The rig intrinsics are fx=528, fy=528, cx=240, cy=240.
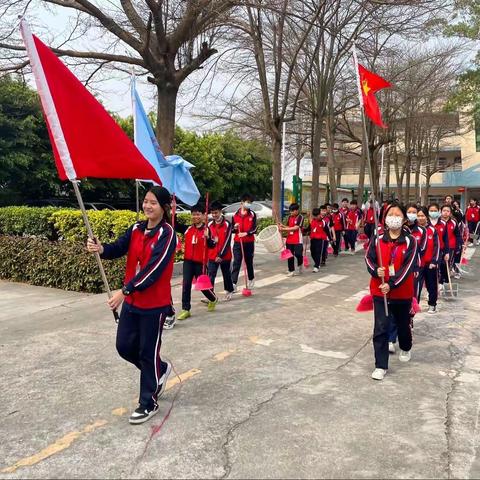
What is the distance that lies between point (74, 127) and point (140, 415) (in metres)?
2.28

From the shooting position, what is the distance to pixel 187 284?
7.48m

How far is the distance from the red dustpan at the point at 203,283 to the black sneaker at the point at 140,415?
3.42m

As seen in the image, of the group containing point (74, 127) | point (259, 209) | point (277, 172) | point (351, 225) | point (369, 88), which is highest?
point (369, 88)

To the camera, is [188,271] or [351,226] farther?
[351,226]

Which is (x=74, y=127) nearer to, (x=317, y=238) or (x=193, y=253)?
(x=193, y=253)

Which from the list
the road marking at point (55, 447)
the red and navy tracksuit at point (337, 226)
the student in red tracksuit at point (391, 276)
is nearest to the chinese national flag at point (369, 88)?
the student in red tracksuit at point (391, 276)

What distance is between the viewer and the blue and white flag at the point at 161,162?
7496 millimetres

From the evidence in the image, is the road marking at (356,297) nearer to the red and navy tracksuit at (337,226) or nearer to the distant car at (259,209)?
the red and navy tracksuit at (337,226)

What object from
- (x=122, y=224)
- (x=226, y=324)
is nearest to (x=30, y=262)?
(x=122, y=224)

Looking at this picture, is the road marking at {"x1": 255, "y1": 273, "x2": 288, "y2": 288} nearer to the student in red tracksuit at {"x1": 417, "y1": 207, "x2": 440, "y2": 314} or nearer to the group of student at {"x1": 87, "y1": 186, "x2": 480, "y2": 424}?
the group of student at {"x1": 87, "y1": 186, "x2": 480, "y2": 424}

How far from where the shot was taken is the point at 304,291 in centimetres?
977

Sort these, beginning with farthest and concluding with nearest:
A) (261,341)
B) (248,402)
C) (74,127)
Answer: (261,341) < (248,402) < (74,127)

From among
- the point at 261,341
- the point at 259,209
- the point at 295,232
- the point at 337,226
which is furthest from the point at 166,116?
the point at 259,209

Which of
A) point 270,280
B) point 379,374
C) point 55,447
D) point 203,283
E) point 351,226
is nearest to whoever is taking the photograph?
point 55,447
